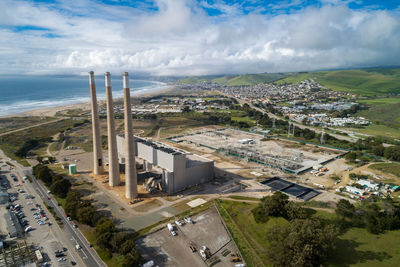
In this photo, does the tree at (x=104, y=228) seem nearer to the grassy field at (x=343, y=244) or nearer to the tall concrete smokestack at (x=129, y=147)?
the tall concrete smokestack at (x=129, y=147)

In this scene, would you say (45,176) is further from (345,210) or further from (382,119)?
(382,119)

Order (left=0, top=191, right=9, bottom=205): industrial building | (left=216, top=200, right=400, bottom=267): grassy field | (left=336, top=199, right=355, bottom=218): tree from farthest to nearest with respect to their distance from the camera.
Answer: (left=0, top=191, right=9, bottom=205): industrial building → (left=336, top=199, right=355, bottom=218): tree → (left=216, top=200, right=400, bottom=267): grassy field

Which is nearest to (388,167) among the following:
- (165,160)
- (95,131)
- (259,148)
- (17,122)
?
(259,148)

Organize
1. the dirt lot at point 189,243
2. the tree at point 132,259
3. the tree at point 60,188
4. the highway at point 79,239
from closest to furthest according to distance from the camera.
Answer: the tree at point 132,259 → the highway at point 79,239 → the dirt lot at point 189,243 → the tree at point 60,188

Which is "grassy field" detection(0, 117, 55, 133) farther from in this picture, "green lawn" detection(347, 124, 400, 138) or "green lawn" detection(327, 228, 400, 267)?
"green lawn" detection(347, 124, 400, 138)

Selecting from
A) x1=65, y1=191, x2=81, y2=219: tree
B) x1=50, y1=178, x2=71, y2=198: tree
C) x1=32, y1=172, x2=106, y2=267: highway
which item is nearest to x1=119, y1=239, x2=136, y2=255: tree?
x1=32, y1=172, x2=106, y2=267: highway

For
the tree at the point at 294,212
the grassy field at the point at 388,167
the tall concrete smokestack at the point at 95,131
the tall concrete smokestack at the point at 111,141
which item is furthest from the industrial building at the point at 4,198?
the grassy field at the point at 388,167
